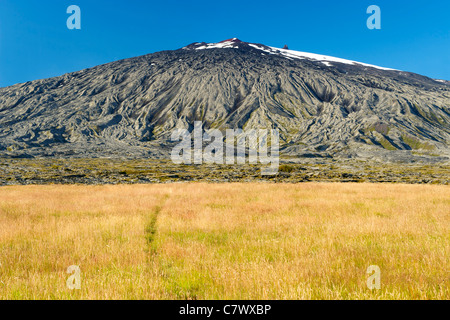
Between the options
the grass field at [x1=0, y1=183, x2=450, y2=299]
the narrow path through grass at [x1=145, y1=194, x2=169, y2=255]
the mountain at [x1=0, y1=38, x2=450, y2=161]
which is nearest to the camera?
the grass field at [x1=0, y1=183, x2=450, y2=299]

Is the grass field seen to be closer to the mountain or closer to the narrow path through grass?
the narrow path through grass

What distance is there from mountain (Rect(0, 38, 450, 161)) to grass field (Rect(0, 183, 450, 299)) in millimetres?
102639

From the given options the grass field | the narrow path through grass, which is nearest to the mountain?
the narrow path through grass

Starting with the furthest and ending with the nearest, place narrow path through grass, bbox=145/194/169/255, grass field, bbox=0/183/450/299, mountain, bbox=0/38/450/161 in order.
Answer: mountain, bbox=0/38/450/161 < narrow path through grass, bbox=145/194/169/255 < grass field, bbox=0/183/450/299

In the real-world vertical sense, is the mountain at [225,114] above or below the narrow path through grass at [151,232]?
above

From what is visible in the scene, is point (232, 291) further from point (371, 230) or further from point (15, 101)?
point (15, 101)

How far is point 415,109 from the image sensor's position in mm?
160875

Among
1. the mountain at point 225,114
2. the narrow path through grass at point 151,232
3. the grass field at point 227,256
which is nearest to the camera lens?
the grass field at point 227,256

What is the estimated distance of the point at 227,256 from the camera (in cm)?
634

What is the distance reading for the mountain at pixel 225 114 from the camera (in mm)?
119812

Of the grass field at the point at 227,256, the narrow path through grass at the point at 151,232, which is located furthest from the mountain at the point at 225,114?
the grass field at the point at 227,256

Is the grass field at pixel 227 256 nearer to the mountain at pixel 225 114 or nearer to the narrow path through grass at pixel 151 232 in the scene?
the narrow path through grass at pixel 151 232

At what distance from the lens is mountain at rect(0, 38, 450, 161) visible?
120 metres

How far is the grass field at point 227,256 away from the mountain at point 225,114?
103m
